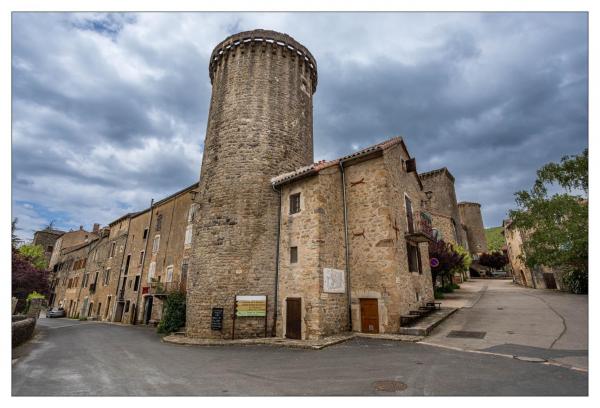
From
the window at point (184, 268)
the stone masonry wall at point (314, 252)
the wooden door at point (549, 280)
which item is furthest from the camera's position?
the wooden door at point (549, 280)

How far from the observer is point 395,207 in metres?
14.1

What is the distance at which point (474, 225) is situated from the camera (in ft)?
163

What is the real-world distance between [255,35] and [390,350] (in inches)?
674

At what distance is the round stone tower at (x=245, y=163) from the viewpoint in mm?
13922

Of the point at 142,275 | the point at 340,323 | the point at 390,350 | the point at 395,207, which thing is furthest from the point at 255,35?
the point at 142,275

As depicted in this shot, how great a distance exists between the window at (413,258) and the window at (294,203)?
224 inches

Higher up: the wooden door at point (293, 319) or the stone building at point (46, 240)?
the stone building at point (46, 240)

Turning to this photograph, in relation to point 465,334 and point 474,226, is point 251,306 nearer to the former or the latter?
point 465,334

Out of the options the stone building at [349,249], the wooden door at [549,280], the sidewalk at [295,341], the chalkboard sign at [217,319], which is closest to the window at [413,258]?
the stone building at [349,249]

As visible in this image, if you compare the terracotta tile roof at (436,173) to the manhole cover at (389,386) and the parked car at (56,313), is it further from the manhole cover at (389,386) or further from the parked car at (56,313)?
the parked car at (56,313)

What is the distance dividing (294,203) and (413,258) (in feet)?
21.4

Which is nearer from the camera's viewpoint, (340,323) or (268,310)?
(340,323)

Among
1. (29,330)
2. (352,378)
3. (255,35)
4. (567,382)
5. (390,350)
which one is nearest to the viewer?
(567,382)

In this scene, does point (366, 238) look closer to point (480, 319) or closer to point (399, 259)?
point (399, 259)
